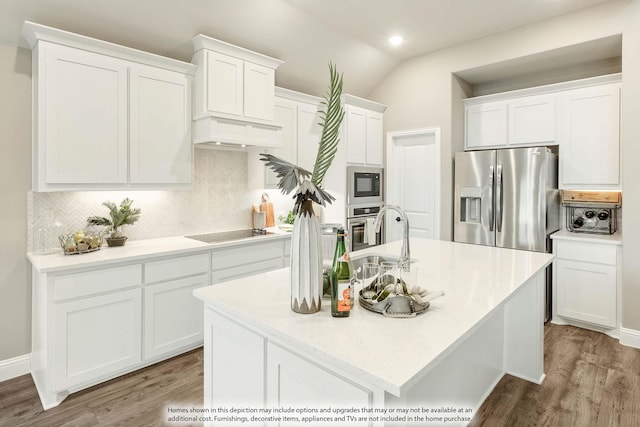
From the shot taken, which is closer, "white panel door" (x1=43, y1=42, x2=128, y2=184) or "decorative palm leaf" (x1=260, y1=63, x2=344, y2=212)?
"decorative palm leaf" (x1=260, y1=63, x2=344, y2=212)

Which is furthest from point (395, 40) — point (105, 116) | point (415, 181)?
point (105, 116)

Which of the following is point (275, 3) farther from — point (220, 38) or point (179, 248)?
point (179, 248)

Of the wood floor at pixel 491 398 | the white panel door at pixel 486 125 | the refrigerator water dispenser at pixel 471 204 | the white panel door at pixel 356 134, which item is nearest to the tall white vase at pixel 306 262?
the wood floor at pixel 491 398

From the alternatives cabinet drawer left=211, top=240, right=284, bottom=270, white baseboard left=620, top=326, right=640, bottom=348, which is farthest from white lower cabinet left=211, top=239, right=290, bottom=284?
white baseboard left=620, top=326, right=640, bottom=348

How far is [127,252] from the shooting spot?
8.82 feet

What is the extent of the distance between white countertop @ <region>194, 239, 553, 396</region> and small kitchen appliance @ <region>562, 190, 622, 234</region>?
2148 mm

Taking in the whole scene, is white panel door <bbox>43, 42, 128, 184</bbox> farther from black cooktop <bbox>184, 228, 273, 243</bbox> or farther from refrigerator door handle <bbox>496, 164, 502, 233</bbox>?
refrigerator door handle <bbox>496, 164, 502, 233</bbox>

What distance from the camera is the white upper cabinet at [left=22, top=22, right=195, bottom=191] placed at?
7.98ft

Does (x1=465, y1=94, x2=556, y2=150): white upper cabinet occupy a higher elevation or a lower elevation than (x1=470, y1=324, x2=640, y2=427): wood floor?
higher

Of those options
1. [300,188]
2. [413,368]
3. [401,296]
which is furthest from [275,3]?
[413,368]

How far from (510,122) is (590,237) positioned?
1.46m

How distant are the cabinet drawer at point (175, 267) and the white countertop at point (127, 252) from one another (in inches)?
2.7

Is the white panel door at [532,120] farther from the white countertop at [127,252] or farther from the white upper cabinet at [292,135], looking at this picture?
the white countertop at [127,252]

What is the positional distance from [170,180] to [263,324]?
215cm
